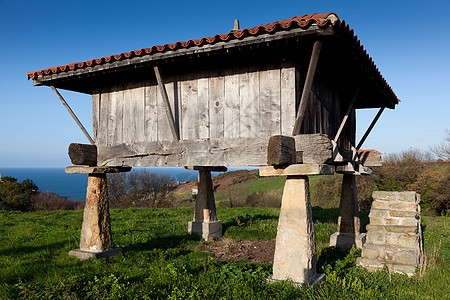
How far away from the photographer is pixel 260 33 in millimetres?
4723

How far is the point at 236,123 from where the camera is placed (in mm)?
5555

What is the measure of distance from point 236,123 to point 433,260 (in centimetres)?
508

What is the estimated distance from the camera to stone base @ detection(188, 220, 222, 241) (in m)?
9.75

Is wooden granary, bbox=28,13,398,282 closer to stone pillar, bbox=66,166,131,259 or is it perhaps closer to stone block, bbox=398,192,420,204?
stone pillar, bbox=66,166,131,259

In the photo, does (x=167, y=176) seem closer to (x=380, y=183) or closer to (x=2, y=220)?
(x=2, y=220)

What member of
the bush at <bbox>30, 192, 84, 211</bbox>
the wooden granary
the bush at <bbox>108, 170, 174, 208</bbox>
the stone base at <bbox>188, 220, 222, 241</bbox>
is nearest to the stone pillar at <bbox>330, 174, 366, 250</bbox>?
the wooden granary

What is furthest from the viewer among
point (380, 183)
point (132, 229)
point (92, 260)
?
point (380, 183)

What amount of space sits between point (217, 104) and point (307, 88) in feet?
5.25

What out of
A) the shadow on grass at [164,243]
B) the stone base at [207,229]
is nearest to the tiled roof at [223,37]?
the shadow on grass at [164,243]

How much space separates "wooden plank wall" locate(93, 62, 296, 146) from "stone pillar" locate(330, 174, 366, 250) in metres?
4.72

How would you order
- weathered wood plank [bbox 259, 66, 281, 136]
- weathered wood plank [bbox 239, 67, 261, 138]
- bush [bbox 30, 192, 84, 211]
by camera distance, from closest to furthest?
weathered wood plank [bbox 259, 66, 281, 136] → weathered wood plank [bbox 239, 67, 261, 138] → bush [bbox 30, 192, 84, 211]

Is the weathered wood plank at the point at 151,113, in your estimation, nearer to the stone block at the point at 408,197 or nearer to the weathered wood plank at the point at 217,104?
the weathered wood plank at the point at 217,104

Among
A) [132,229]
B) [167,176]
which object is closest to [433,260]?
[132,229]

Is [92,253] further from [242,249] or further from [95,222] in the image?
[242,249]
